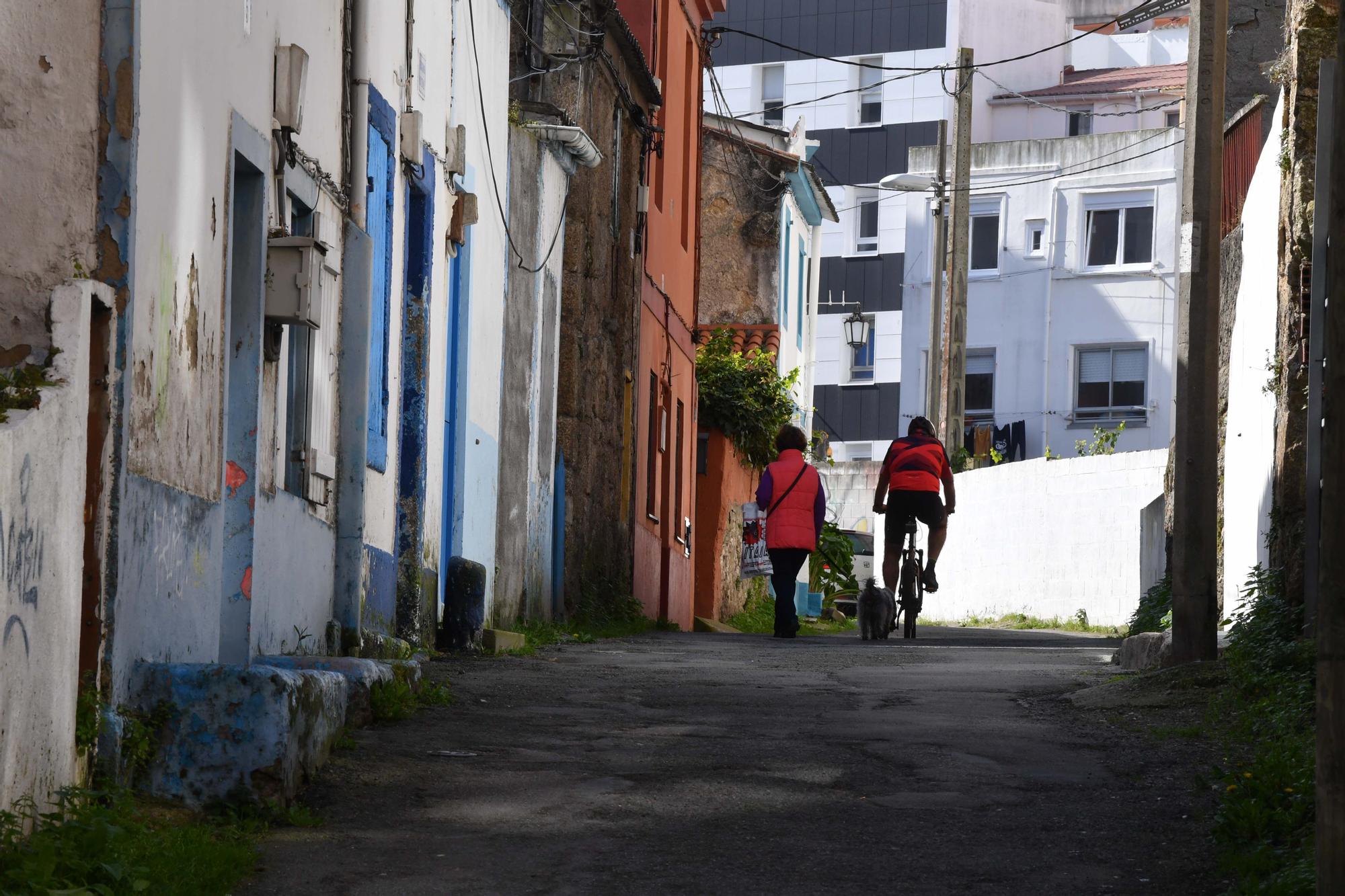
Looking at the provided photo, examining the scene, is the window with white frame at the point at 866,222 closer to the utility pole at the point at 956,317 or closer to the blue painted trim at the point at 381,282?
the utility pole at the point at 956,317

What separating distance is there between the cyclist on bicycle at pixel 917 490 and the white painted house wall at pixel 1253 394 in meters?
2.73

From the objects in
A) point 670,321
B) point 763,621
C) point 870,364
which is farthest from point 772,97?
point 670,321

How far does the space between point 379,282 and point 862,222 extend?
42123 mm

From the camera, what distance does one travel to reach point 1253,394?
12773 mm

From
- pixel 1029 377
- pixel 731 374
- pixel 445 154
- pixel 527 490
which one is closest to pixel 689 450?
pixel 731 374

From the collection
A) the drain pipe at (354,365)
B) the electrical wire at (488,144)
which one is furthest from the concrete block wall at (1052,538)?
the drain pipe at (354,365)

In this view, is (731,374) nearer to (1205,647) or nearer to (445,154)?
(445,154)

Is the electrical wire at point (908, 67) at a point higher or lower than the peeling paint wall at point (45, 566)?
higher

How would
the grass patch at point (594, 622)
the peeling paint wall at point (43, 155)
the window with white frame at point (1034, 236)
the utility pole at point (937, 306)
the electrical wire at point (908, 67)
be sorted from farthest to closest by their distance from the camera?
the window with white frame at point (1034, 236) < the utility pole at point (937, 306) < the electrical wire at point (908, 67) < the grass patch at point (594, 622) < the peeling paint wall at point (43, 155)

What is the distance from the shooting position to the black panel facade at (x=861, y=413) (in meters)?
50.2

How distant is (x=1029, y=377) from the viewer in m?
43.9

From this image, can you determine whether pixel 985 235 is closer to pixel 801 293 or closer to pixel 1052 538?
pixel 801 293

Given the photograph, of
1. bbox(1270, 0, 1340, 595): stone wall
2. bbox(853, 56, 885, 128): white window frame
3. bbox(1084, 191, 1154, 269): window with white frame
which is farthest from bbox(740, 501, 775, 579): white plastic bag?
bbox(853, 56, 885, 128): white window frame

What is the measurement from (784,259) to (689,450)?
11747 millimetres
